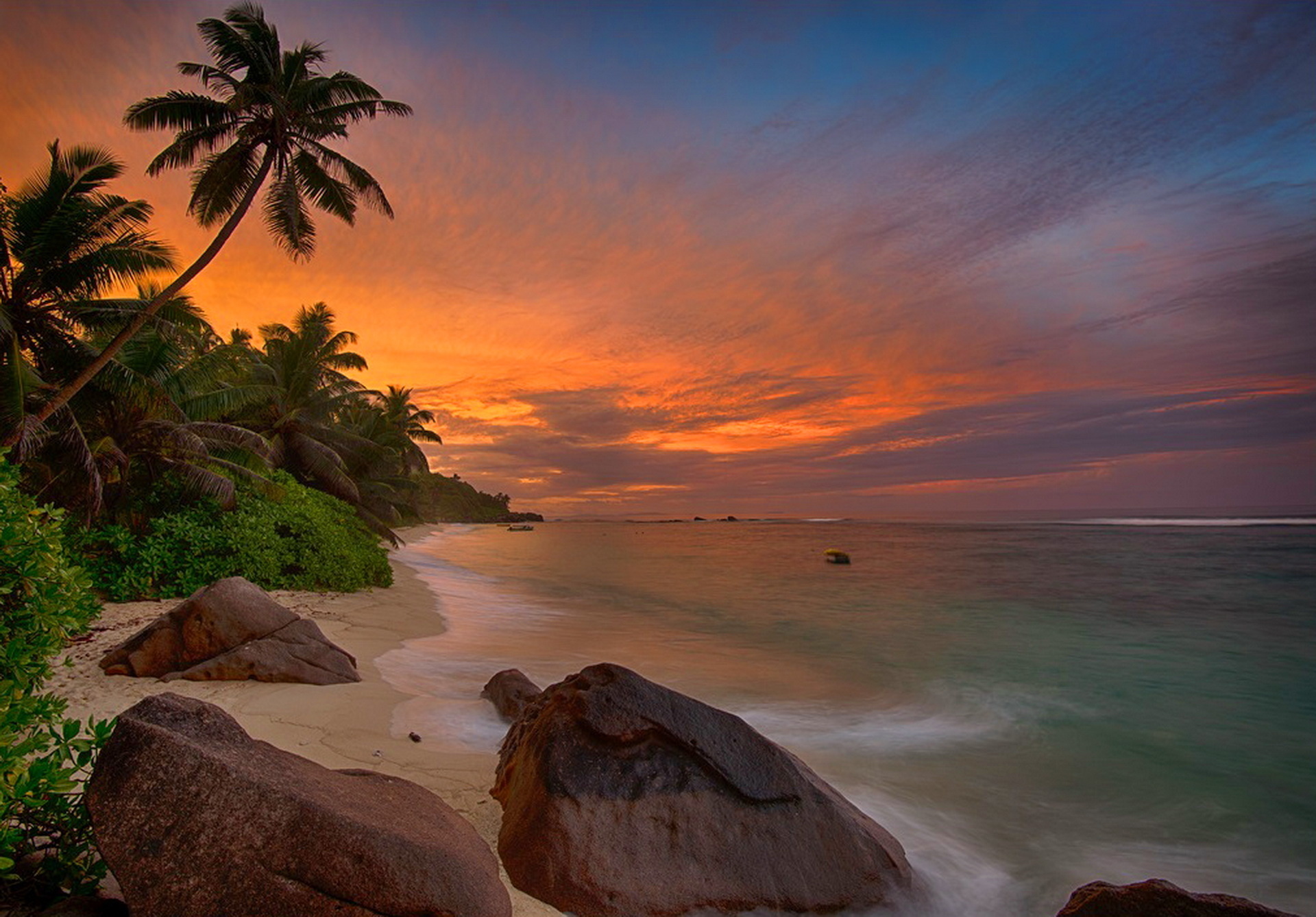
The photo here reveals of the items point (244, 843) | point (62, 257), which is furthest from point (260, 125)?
point (244, 843)

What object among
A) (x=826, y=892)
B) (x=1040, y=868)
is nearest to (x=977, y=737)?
(x=1040, y=868)

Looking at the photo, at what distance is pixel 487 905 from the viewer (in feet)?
9.39

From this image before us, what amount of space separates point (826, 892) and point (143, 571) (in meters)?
13.7

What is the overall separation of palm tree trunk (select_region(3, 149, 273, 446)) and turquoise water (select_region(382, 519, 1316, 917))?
28.3ft

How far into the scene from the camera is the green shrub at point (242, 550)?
12203 mm

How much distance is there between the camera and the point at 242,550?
45.6 ft

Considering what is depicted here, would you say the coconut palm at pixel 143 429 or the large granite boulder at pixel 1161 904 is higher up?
the coconut palm at pixel 143 429

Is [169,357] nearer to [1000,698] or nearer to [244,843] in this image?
[244,843]

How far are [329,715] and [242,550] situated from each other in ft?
31.8

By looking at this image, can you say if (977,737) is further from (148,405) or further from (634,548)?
(634,548)

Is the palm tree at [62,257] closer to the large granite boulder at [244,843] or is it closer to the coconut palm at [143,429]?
the coconut palm at [143,429]

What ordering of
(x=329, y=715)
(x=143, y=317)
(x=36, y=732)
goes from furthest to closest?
(x=143, y=317) < (x=329, y=715) < (x=36, y=732)

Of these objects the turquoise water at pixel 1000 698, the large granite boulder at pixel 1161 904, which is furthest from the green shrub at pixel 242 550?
the large granite boulder at pixel 1161 904

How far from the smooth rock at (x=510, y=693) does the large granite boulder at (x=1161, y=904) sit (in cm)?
490
